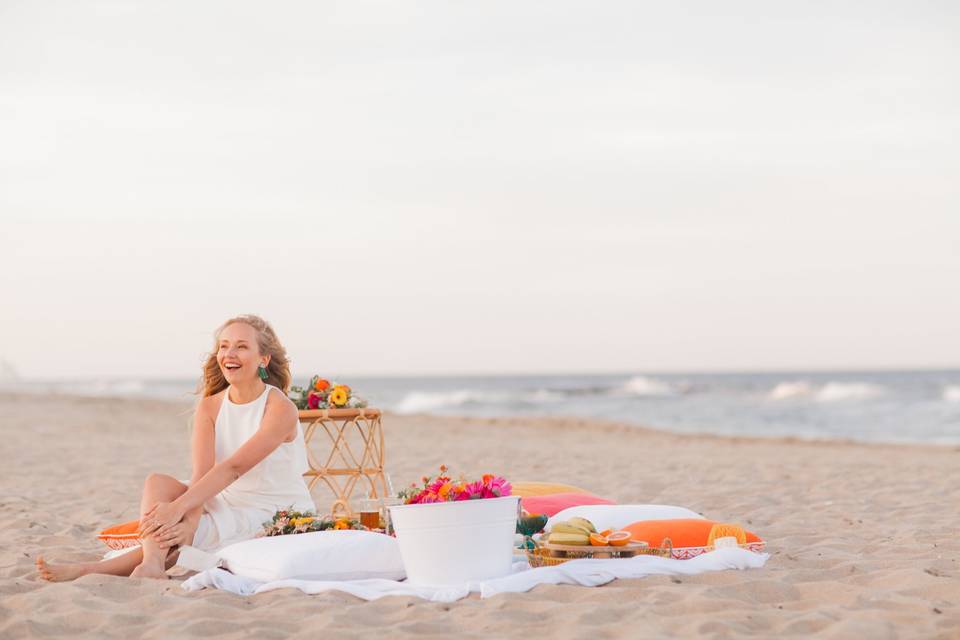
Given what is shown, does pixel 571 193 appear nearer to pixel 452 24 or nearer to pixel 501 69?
pixel 501 69

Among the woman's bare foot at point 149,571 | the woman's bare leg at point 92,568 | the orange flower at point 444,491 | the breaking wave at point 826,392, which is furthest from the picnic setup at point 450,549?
the breaking wave at point 826,392

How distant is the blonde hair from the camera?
18.0 feet

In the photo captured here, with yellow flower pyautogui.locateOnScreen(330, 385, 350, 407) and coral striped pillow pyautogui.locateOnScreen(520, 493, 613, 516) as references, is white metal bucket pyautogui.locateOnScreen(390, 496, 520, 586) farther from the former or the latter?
yellow flower pyautogui.locateOnScreen(330, 385, 350, 407)

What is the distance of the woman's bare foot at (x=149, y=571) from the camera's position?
4602 mm

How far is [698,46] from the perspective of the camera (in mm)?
13445

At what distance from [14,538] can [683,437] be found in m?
13.4

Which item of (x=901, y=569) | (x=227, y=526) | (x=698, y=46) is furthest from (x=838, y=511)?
(x=698, y=46)

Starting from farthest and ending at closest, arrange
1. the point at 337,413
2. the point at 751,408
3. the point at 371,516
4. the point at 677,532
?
the point at 751,408
the point at 337,413
the point at 371,516
the point at 677,532

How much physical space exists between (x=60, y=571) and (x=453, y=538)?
1.84m

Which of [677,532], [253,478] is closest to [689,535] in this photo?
[677,532]

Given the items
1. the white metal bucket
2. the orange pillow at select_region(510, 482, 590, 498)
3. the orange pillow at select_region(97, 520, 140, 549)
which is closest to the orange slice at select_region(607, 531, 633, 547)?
the white metal bucket

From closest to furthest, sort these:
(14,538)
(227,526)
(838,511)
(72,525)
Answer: (227,526) → (14,538) → (72,525) → (838,511)

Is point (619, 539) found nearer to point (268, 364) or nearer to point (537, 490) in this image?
point (537, 490)

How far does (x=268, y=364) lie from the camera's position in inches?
217
